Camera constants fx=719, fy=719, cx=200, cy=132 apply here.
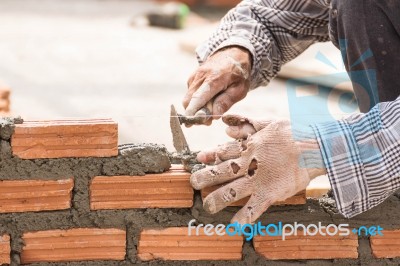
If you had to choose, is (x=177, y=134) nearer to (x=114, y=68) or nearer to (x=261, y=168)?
(x=261, y=168)

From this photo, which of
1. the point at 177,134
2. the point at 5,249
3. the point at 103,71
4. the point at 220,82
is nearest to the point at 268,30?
the point at 220,82

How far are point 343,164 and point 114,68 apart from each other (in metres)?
5.56

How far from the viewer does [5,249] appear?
2367 mm

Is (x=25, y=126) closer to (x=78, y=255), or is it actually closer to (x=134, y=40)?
(x=78, y=255)

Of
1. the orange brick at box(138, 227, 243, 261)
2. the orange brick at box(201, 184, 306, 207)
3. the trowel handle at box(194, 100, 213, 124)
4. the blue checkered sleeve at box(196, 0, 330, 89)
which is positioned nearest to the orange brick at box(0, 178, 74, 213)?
the orange brick at box(138, 227, 243, 261)

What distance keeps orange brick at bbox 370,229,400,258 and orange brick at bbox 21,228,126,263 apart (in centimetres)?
86

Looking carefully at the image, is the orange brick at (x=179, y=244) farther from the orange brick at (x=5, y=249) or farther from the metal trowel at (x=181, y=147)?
the orange brick at (x=5, y=249)

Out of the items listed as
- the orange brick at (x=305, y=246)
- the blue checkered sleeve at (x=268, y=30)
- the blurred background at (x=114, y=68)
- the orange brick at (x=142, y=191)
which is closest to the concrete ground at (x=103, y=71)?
the blurred background at (x=114, y=68)

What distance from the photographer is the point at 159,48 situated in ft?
28.3

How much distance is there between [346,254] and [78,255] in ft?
3.00

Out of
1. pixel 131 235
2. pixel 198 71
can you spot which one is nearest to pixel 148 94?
pixel 198 71

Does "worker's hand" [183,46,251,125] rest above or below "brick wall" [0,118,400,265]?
above

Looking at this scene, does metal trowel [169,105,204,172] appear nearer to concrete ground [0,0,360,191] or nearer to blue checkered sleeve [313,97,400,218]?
concrete ground [0,0,360,191]

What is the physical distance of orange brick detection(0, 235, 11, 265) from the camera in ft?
7.75
